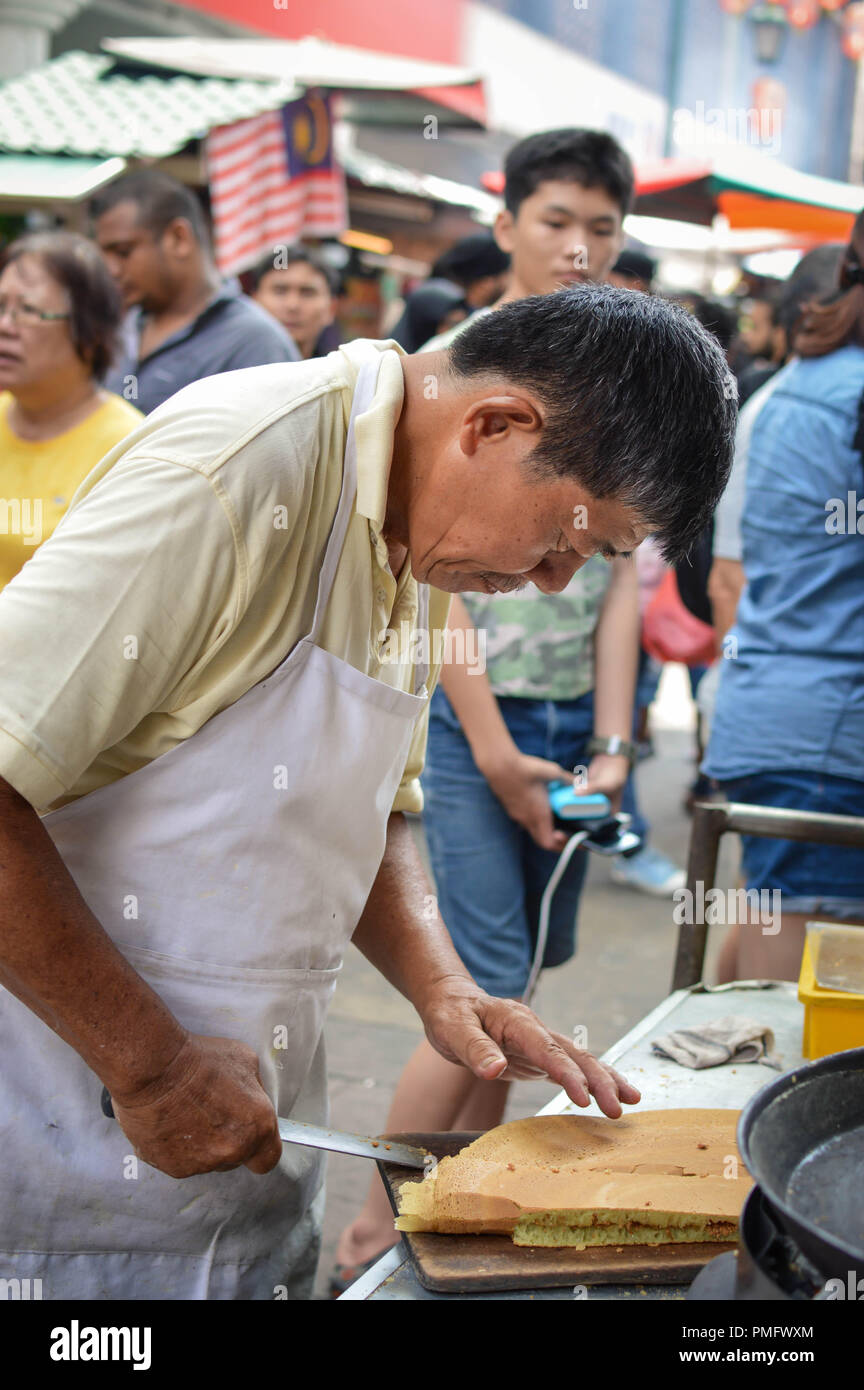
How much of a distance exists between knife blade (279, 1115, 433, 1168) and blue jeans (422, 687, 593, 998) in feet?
4.06

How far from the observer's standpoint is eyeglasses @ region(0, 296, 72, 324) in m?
3.24

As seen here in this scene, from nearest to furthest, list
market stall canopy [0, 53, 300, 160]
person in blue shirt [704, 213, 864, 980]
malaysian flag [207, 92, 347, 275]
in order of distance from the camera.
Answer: person in blue shirt [704, 213, 864, 980] → market stall canopy [0, 53, 300, 160] → malaysian flag [207, 92, 347, 275]

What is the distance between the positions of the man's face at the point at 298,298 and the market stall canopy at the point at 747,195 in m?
1.92

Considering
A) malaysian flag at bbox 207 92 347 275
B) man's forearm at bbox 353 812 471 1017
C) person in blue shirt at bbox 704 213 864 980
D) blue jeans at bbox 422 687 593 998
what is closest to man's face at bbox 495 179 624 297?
person in blue shirt at bbox 704 213 864 980

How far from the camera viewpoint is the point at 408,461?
134 cm

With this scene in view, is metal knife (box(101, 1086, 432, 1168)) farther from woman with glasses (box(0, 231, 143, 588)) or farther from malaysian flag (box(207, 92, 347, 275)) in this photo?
malaysian flag (box(207, 92, 347, 275))

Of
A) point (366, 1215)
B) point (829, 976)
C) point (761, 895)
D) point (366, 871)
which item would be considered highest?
point (366, 871)

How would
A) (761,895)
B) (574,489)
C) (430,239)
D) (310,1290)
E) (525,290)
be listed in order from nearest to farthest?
1. (574,489)
2. (310,1290)
3. (761,895)
4. (525,290)
5. (430,239)

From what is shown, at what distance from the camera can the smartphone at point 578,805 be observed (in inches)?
98.9

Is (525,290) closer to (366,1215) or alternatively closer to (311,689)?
(311,689)

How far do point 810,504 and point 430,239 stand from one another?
910 centimetres

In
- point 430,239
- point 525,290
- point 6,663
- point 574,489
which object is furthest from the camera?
point 430,239

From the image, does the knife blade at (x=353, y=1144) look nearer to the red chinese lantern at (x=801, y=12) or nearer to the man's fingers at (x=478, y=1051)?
the man's fingers at (x=478, y=1051)

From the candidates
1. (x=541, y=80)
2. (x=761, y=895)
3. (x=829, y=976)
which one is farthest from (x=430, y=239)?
(x=829, y=976)
